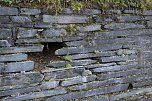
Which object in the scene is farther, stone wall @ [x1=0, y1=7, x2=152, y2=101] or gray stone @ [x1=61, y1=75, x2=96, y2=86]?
gray stone @ [x1=61, y1=75, x2=96, y2=86]

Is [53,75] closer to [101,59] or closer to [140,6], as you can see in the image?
[101,59]

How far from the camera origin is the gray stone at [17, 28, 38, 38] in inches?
140

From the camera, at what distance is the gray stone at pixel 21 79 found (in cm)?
348

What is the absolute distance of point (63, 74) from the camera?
385 centimetres

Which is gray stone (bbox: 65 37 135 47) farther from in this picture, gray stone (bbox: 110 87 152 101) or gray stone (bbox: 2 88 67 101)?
gray stone (bbox: 110 87 152 101)

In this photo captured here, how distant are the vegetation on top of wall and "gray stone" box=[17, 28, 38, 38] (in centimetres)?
31

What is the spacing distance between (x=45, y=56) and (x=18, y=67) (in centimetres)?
49

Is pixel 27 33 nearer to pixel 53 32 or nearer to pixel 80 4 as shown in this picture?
pixel 53 32

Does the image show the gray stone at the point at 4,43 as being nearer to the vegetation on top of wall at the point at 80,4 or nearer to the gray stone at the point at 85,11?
the vegetation on top of wall at the point at 80,4

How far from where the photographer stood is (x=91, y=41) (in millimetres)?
4098

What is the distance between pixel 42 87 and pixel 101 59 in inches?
37.6

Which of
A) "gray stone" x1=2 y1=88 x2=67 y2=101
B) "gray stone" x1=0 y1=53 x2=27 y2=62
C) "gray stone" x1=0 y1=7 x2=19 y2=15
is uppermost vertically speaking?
"gray stone" x1=0 y1=7 x2=19 y2=15

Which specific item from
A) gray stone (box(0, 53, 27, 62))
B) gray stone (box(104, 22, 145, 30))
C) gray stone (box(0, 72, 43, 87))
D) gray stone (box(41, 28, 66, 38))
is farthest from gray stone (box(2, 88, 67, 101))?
gray stone (box(104, 22, 145, 30))

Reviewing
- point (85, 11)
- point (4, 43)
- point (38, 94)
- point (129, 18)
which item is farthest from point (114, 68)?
point (4, 43)
